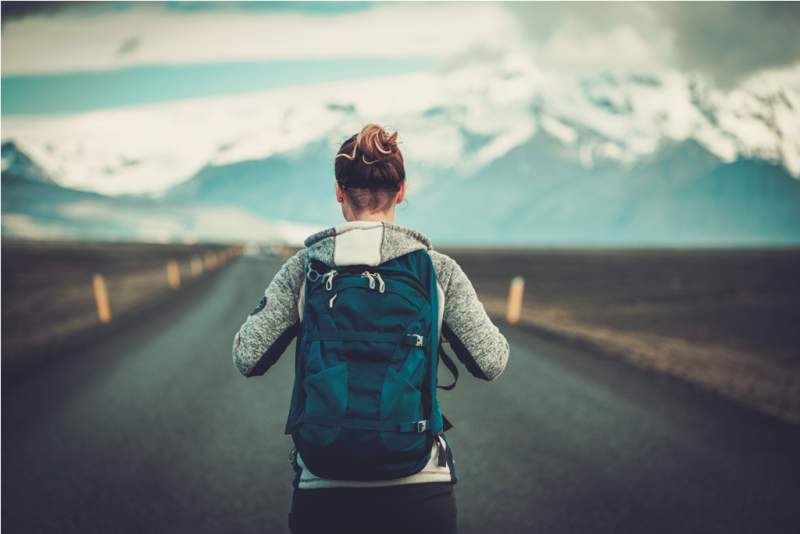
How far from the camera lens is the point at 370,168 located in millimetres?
1712

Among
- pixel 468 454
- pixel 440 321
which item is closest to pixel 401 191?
pixel 440 321

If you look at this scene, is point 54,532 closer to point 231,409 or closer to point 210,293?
point 231,409

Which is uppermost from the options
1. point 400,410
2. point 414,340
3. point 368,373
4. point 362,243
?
point 362,243

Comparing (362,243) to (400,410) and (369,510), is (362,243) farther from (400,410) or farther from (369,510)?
(369,510)

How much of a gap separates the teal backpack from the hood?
3cm

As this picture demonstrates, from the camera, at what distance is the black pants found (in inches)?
65.8

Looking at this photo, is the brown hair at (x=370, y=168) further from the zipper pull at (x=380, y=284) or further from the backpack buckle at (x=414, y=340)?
the backpack buckle at (x=414, y=340)

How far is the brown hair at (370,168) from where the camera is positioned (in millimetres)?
1701

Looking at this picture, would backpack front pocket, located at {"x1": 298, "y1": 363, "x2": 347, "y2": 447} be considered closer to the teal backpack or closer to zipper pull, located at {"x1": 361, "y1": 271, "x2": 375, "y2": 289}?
the teal backpack

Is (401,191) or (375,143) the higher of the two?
(375,143)

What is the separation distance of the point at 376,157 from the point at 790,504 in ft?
13.9

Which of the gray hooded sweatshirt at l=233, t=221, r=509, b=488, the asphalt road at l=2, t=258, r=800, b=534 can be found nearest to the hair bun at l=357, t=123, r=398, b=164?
the gray hooded sweatshirt at l=233, t=221, r=509, b=488

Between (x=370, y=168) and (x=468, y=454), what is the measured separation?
3.63 meters

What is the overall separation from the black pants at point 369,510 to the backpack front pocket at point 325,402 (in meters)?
0.20
